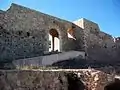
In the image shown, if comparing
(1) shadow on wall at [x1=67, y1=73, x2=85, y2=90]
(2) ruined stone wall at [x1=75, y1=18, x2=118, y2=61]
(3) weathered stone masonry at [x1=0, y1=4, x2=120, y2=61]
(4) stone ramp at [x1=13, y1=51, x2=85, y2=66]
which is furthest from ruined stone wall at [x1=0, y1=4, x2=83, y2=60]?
(1) shadow on wall at [x1=67, y1=73, x2=85, y2=90]

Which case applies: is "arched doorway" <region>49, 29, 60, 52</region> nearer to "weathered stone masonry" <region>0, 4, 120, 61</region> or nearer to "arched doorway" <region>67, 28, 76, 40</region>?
"weathered stone masonry" <region>0, 4, 120, 61</region>

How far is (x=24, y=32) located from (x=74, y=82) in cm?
812

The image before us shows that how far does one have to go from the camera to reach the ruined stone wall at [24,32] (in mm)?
13305

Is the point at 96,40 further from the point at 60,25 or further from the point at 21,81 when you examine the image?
the point at 21,81

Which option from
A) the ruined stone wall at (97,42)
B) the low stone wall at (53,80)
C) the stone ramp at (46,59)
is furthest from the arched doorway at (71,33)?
the low stone wall at (53,80)

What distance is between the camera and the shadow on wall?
6.76m

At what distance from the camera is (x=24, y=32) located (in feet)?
Answer: 46.6

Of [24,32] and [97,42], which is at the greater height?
[97,42]

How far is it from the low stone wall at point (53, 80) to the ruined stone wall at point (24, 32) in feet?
22.4

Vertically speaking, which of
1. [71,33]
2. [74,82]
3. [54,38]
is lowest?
[74,82]

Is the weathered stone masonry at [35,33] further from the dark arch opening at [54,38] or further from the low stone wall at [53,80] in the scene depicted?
the low stone wall at [53,80]

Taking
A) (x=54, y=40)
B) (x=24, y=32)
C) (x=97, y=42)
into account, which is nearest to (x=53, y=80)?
(x=24, y=32)

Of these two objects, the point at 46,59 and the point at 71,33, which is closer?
the point at 46,59

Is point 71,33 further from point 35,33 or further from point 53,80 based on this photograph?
point 53,80
